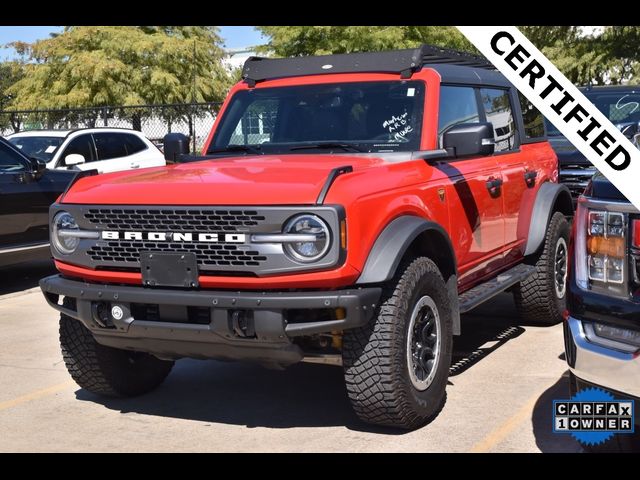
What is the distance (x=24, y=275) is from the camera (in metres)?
10.8

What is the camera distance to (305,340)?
15.0ft

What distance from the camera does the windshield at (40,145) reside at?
12328mm

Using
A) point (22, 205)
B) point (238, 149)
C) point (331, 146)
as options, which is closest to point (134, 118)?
point (22, 205)

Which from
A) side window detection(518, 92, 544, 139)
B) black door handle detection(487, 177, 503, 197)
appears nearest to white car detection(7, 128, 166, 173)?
side window detection(518, 92, 544, 139)

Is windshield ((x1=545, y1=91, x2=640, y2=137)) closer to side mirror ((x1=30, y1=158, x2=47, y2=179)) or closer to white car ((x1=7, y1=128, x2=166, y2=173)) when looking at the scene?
white car ((x1=7, y1=128, x2=166, y2=173))

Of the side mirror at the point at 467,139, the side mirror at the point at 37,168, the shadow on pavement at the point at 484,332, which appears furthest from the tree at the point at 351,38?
the side mirror at the point at 467,139

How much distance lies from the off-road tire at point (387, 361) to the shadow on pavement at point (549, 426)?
0.62 meters

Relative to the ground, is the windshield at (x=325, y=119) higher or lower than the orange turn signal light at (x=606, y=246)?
higher

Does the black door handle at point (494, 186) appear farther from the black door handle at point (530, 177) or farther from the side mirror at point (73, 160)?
the side mirror at point (73, 160)

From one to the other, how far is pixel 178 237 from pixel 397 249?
1.09 metres

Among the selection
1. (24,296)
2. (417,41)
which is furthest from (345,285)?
(417,41)

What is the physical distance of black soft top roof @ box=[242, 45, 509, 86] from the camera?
231 inches

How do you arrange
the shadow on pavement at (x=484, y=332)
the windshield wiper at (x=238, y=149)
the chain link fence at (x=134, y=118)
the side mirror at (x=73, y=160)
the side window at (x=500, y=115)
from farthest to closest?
1. the chain link fence at (x=134, y=118)
2. the side mirror at (x=73, y=160)
3. the side window at (x=500, y=115)
4. the shadow on pavement at (x=484, y=332)
5. the windshield wiper at (x=238, y=149)
